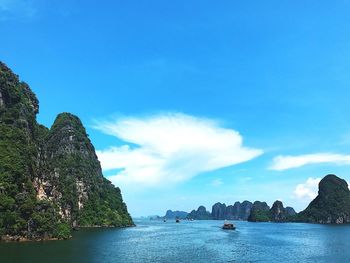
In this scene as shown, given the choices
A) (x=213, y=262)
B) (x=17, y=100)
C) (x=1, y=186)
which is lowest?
(x=213, y=262)

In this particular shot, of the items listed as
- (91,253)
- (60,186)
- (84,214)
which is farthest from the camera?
(84,214)

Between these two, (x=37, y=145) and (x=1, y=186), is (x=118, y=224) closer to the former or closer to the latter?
(x=37, y=145)

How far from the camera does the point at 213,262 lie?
72.4 metres

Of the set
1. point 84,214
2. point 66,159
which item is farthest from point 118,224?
point 66,159

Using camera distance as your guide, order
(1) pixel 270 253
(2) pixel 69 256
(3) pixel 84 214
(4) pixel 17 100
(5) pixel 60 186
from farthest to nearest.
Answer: (3) pixel 84 214 → (5) pixel 60 186 → (4) pixel 17 100 → (1) pixel 270 253 → (2) pixel 69 256

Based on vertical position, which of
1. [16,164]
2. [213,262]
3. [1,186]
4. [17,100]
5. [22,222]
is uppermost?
[17,100]

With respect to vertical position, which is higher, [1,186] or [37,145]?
[37,145]

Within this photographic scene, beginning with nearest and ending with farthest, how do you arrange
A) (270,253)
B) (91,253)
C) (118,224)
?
1. (91,253)
2. (270,253)
3. (118,224)

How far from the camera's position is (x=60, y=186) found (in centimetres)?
16588

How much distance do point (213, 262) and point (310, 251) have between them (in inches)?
1245

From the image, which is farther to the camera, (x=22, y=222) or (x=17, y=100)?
(x=17, y=100)

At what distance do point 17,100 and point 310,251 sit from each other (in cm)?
9024

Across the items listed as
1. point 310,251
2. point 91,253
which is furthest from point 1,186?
point 310,251

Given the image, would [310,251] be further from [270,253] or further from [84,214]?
[84,214]
